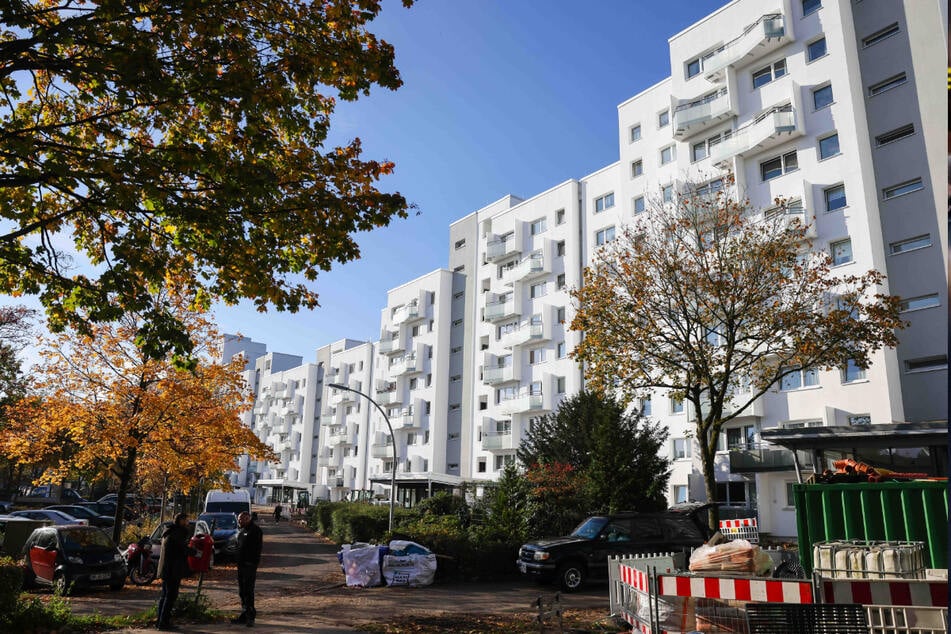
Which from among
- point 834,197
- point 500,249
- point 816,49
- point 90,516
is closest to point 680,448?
point 834,197

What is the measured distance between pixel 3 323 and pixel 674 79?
3926 cm

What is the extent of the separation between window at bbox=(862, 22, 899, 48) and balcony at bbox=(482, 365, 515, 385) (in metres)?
29.1

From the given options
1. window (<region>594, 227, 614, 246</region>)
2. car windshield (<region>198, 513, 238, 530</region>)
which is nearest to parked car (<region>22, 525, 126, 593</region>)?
car windshield (<region>198, 513, 238, 530</region>)

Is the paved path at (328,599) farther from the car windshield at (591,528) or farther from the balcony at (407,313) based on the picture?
the balcony at (407,313)

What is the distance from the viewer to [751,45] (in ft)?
119

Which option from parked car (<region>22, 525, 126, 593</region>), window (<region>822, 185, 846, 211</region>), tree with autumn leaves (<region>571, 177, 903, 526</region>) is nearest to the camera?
parked car (<region>22, 525, 126, 593</region>)

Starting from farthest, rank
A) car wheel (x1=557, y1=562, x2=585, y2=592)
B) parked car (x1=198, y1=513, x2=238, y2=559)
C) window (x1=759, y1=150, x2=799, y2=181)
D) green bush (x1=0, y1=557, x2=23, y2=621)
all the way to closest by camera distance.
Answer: window (x1=759, y1=150, x2=799, y2=181) → parked car (x1=198, y1=513, x2=238, y2=559) → car wheel (x1=557, y1=562, x2=585, y2=592) → green bush (x1=0, y1=557, x2=23, y2=621)

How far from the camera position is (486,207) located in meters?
60.2

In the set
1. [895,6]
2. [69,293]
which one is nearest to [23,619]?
[69,293]

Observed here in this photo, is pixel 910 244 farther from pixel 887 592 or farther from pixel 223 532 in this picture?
pixel 223 532

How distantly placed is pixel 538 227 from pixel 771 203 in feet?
66.7

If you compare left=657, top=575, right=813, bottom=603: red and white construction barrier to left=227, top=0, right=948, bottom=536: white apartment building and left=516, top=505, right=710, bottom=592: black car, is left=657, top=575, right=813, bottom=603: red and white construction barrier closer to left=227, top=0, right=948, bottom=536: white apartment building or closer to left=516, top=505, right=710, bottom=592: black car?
left=227, top=0, right=948, bottom=536: white apartment building

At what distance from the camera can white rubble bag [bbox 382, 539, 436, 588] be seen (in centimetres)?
1798

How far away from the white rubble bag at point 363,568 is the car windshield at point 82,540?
18.8ft
